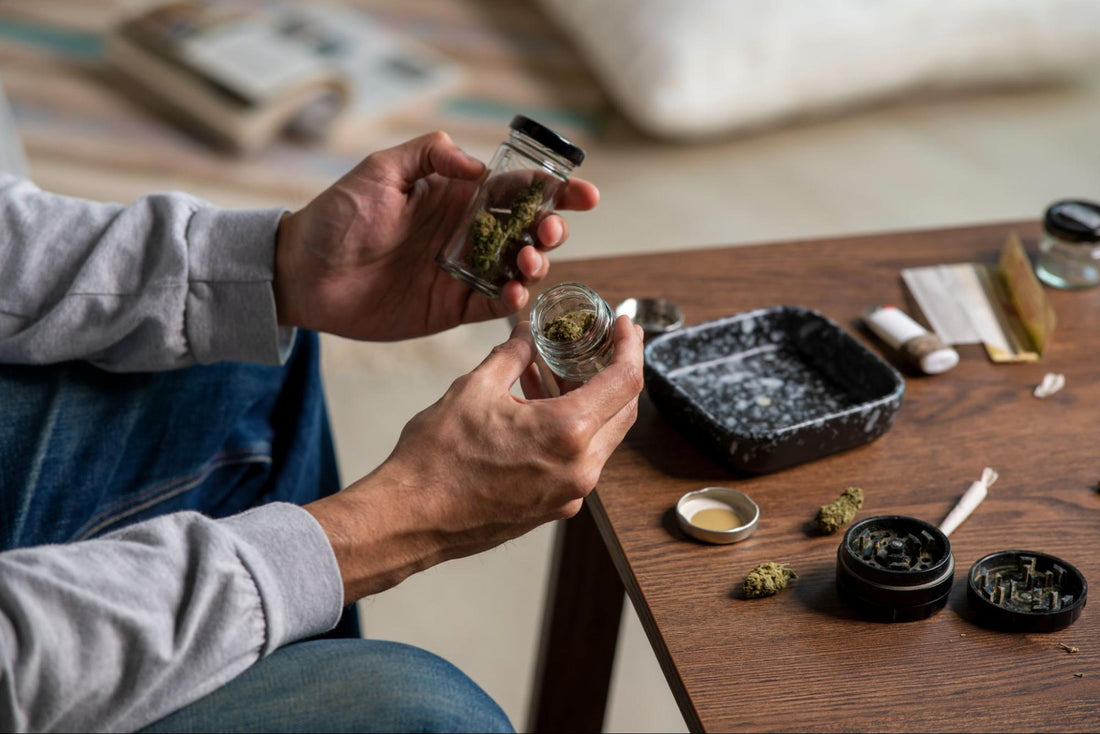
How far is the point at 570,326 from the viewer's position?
100cm

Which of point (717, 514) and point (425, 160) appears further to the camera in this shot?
A: point (425, 160)

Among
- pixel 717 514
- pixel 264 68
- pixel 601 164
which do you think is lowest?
pixel 601 164

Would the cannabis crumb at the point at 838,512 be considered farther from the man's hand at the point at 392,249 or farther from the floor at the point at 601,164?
the floor at the point at 601,164

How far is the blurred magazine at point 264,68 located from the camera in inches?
109

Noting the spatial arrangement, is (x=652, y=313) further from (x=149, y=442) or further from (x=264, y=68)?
(x=264, y=68)

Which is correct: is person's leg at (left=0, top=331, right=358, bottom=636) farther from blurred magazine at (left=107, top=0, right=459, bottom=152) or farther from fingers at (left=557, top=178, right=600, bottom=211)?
blurred magazine at (left=107, top=0, right=459, bottom=152)

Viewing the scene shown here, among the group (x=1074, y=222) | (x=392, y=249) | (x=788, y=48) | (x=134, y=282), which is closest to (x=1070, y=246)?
(x=1074, y=222)

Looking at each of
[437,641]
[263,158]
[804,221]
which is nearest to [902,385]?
[437,641]

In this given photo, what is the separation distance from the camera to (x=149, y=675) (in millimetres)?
791

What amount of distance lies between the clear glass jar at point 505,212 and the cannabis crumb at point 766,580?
0.39m

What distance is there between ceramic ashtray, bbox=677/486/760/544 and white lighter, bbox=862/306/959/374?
11.2 inches

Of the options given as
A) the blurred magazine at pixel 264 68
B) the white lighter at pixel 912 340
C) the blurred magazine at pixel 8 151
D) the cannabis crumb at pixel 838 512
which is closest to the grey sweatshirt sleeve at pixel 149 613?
the cannabis crumb at pixel 838 512

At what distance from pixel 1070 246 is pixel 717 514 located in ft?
1.95

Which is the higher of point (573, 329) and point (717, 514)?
point (573, 329)
